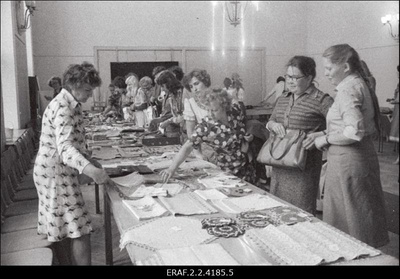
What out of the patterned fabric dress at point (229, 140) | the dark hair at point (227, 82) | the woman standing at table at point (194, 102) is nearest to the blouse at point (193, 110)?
the woman standing at table at point (194, 102)

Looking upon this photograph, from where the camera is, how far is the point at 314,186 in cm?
304

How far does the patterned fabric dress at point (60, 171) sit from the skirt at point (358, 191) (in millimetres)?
1534

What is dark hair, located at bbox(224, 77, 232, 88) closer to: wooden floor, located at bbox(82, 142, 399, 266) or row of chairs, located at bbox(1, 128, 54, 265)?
wooden floor, located at bbox(82, 142, 399, 266)

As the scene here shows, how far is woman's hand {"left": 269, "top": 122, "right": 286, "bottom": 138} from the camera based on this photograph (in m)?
3.05

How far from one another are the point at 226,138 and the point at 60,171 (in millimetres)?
1123

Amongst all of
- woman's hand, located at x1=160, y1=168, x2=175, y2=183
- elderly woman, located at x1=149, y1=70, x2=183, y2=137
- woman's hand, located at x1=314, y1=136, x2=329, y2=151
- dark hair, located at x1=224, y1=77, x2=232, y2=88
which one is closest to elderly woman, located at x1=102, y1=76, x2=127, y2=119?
elderly woman, located at x1=149, y1=70, x2=183, y2=137

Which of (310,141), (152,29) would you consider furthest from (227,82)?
(310,141)

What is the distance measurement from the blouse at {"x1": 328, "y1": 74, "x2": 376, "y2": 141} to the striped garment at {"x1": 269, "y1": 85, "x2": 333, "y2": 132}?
30 centimetres

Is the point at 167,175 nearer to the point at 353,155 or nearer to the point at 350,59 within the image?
the point at 353,155

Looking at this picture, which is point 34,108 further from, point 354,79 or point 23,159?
point 354,79
